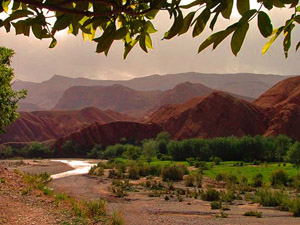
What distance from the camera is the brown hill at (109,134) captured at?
96.4m

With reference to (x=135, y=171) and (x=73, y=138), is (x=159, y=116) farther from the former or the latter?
(x=135, y=171)

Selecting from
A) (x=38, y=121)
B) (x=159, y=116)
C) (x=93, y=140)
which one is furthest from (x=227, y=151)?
(x=38, y=121)

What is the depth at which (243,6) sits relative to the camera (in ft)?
4.03

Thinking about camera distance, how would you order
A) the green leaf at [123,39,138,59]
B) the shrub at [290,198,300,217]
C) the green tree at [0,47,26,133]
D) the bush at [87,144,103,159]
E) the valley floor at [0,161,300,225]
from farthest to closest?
the bush at [87,144,103,159] < the shrub at [290,198,300,217] < the green tree at [0,47,26,133] < the valley floor at [0,161,300,225] < the green leaf at [123,39,138,59]

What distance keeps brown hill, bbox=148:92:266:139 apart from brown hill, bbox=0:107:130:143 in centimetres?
4412

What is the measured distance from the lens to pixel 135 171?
127 ft

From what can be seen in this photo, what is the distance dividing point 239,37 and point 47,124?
136547 mm

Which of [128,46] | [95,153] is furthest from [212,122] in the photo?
[128,46]

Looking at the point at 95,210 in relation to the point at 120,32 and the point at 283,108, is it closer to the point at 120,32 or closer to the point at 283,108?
the point at 120,32

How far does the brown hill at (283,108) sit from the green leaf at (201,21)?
88.6m

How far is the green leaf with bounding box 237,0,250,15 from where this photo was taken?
1224mm

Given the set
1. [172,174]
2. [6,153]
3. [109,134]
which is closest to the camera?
[172,174]

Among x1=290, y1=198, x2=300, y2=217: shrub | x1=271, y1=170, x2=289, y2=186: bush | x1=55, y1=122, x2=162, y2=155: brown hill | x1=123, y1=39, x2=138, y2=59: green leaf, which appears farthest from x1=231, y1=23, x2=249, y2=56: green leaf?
x1=55, y1=122, x2=162, y2=155: brown hill

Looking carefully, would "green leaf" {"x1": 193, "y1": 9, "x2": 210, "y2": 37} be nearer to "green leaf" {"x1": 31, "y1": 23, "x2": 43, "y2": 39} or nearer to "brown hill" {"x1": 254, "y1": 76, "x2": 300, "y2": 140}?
"green leaf" {"x1": 31, "y1": 23, "x2": 43, "y2": 39}
